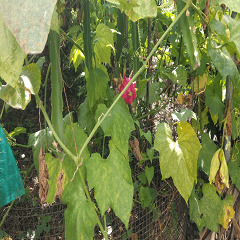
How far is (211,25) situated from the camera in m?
0.70

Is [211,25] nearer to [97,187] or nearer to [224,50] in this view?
[224,50]

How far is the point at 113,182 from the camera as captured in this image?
735 mm

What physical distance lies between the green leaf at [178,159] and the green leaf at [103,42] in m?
0.30

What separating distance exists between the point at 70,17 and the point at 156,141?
1691 mm

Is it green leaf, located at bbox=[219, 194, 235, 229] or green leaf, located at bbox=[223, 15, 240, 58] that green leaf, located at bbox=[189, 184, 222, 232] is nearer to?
green leaf, located at bbox=[219, 194, 235, 229]

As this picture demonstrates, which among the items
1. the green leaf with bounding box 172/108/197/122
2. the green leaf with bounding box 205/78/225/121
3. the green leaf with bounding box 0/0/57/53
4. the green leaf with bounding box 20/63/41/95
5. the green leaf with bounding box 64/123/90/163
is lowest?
the green leaf with bounding box 64/123/90/163

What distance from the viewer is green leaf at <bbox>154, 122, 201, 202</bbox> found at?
0.83m

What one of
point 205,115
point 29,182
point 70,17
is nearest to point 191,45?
point 205,115

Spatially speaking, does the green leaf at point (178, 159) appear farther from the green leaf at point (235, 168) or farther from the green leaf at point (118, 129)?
the green leaf at point (235, 168)

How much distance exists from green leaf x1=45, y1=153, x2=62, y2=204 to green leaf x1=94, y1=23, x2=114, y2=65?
1.28ft

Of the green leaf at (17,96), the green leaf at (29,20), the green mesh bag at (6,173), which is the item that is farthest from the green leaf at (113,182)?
the green leaf at (29,20)

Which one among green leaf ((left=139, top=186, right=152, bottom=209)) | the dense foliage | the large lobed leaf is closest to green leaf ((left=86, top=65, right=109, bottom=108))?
the dense foliage

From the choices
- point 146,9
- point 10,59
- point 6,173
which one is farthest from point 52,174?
point 10,59

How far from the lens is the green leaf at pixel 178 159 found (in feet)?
2.73
